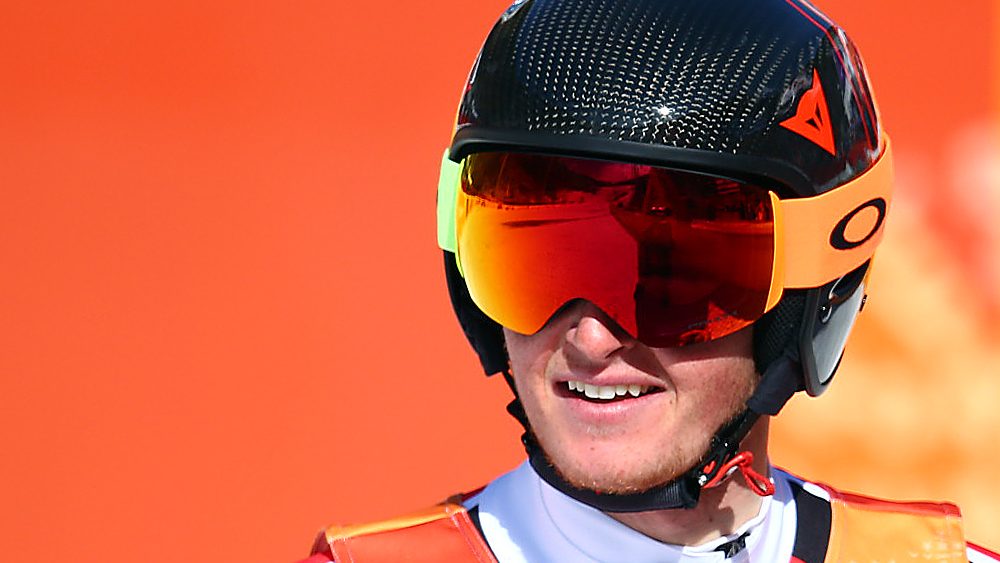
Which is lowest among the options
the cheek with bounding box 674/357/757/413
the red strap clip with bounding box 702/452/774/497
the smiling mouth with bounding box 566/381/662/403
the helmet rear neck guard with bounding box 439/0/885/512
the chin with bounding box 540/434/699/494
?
the red strap clip with bounding box 702/452/774/497

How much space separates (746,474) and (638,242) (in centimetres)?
36

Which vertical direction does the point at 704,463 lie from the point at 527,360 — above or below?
below

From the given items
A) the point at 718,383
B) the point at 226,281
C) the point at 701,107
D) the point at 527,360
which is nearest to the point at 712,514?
the point at 718,383

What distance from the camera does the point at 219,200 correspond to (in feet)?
11.9

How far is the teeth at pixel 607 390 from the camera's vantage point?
191 cm

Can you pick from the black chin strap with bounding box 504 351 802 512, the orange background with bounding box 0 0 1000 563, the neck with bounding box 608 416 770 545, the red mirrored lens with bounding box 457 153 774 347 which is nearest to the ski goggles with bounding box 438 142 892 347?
the red mirrored lens with bounding box 457 153 774 347

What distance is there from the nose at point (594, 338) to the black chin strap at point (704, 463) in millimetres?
170

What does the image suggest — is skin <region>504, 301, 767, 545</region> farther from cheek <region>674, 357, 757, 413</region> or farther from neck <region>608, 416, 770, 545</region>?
neck <region>608, 416, 770, 545</region>

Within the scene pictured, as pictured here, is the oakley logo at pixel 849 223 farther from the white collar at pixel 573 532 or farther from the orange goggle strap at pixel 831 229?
the white collar at pixel 573 532

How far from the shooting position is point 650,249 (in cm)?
188

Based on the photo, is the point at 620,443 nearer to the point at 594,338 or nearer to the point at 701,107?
the point at 594,338

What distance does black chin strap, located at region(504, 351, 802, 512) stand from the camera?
1910mm

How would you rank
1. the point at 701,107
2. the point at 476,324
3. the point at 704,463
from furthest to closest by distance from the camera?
the point at 476,324
the point at 704,463
the point at 701,107

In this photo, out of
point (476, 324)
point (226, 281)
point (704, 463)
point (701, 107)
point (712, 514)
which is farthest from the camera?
point (226, 281)
